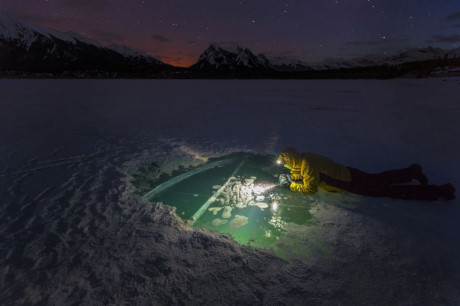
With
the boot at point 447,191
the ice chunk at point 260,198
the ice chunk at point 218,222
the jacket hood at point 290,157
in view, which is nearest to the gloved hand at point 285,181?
the jacket hood at point 290,157

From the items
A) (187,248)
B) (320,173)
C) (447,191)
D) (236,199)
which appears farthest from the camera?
(236,199)

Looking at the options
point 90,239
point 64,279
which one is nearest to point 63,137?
point 90,239

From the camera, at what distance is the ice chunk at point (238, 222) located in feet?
9.59

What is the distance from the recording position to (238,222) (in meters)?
3.00

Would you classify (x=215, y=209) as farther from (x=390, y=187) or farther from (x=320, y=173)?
(x=390, y=187)

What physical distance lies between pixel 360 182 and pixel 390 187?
0.41 metres

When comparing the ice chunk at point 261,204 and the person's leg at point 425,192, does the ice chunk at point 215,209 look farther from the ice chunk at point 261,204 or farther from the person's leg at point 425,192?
the person's leg at point 425,192

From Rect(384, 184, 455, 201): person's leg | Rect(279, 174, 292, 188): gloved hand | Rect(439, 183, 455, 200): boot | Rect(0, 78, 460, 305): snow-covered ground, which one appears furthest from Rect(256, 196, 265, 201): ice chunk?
Rect(439, 183, 455, 200): boot

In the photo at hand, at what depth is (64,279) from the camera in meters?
2.15

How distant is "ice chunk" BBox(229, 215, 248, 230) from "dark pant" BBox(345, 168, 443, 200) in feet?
4.97

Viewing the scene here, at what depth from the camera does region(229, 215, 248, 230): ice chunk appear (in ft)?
9.59

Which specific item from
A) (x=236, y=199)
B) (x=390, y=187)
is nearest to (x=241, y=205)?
(x=236, y=199)

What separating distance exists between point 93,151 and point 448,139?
8.94 m

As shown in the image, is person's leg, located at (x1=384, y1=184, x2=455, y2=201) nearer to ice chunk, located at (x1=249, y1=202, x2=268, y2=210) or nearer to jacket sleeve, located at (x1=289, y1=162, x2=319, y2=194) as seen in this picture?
jacket sleeve, located at (x1=289, y1=162, x2=319, y2=194)
